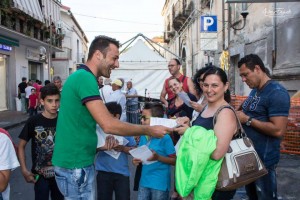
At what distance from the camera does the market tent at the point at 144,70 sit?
13.8m

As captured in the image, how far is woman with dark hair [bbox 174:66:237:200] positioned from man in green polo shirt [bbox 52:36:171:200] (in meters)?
0.34

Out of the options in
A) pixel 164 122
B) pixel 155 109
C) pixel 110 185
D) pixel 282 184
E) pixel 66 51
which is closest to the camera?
pixel 164 122

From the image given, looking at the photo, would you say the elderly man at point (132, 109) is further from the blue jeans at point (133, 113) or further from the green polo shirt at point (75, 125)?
the green polo shirt at point (75, 125)

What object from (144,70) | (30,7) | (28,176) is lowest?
(28,176)

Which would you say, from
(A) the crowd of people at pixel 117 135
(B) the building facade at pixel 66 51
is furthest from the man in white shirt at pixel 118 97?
(B) the building facade at pixel 66 51

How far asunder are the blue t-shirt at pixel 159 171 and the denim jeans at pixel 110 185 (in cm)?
21

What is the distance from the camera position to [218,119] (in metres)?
2.54

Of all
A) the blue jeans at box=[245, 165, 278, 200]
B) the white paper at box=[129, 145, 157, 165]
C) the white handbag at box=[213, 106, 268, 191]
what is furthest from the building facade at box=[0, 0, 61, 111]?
the white handbag at box=[213, 106, 268, 191]

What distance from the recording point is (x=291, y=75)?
9078 mm

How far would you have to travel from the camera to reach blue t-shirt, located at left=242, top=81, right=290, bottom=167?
3158 mm

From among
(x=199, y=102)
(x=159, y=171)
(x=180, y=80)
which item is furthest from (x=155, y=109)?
(x=180, y=80)

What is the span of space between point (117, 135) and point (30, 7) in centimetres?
2097

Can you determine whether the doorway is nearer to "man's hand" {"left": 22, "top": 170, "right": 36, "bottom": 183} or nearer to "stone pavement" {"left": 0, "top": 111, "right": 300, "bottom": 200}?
"stone pavement" {"left": 0, "top": 111, "right": 300, "bottom": 200}

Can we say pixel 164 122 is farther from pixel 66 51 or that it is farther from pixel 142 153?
pixel 66 51
